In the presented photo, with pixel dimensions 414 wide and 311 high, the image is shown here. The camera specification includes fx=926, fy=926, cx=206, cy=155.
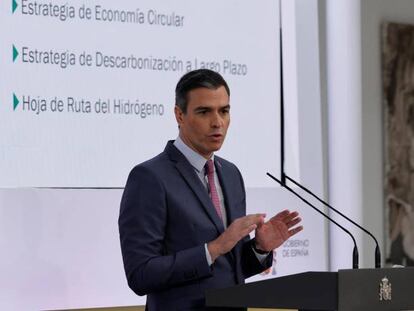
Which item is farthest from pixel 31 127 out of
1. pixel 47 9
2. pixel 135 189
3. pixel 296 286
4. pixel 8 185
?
pixel 296 286

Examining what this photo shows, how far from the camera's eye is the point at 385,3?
5.11 meters

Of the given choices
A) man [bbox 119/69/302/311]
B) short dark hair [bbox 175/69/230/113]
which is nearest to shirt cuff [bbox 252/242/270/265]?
man [bbox 119/69/302/311]

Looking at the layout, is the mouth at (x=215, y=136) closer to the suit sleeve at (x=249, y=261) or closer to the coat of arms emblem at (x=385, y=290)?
the suit sleeve at (x=249, y=261)

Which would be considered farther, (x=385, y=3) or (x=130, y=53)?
(x=385, y=3)

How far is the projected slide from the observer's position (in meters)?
3.56

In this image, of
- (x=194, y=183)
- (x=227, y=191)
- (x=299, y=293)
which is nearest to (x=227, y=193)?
(x=227, y=191)

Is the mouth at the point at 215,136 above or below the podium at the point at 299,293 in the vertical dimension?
above

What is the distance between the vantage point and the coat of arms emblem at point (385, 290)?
244 cm

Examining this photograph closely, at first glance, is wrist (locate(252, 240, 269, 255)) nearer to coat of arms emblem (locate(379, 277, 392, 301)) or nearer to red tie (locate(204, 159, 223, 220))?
red tie (locate(204, 159, 223, 220))

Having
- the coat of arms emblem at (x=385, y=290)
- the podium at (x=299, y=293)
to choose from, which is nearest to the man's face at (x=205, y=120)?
the podium at (x=299, y=293)

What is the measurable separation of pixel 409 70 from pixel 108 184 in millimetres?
2133

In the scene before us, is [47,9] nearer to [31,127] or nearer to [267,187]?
[31,127]

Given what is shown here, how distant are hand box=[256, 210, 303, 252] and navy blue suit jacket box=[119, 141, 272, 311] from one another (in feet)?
0.32

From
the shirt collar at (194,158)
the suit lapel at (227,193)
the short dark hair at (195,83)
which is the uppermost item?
the short dark hair at (195,83)
